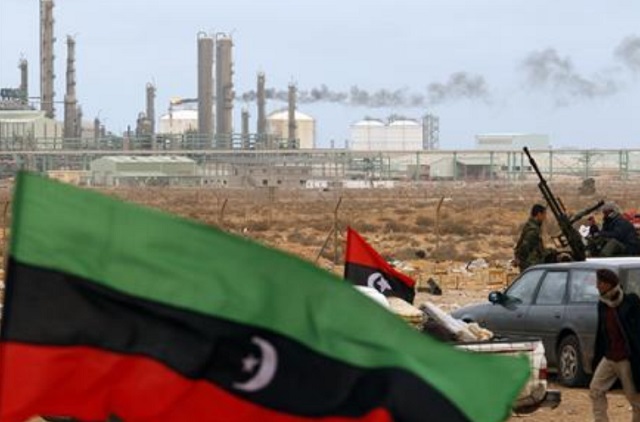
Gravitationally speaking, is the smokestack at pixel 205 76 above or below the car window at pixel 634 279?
above

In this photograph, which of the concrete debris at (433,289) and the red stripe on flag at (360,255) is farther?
the concrete debris at (433,289)

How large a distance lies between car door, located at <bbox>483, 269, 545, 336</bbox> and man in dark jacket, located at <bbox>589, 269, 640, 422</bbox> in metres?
4.35

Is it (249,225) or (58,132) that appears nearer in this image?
(249,225)

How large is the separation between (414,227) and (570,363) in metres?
46.3

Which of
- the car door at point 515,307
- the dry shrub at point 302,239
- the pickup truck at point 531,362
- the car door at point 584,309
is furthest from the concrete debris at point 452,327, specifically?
the dry shrub at point 302,239

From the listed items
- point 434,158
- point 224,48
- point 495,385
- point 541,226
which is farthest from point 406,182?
point 495,385

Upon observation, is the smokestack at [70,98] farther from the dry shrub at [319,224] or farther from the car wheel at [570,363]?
the car wheel at [570,363]

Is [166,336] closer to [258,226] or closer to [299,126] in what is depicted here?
[258,226]

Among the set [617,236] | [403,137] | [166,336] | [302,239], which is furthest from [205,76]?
[166,336]

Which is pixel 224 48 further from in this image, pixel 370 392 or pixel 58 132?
pixel 370 392

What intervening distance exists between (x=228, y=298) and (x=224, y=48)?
12363 centimetres

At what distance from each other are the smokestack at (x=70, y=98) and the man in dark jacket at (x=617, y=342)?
119m

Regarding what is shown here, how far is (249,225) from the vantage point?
60.7 meters

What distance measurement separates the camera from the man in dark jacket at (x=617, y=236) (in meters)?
21.7
